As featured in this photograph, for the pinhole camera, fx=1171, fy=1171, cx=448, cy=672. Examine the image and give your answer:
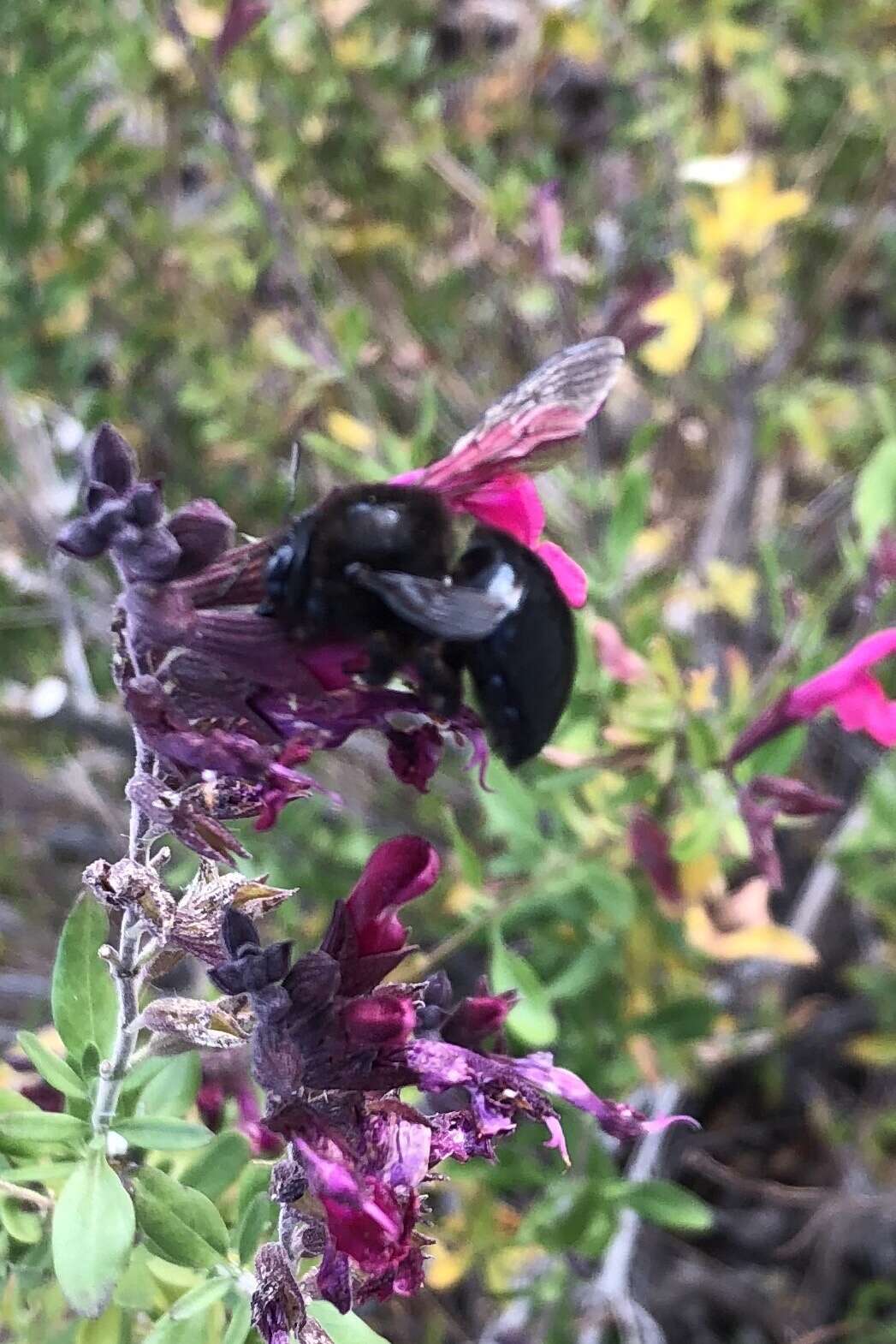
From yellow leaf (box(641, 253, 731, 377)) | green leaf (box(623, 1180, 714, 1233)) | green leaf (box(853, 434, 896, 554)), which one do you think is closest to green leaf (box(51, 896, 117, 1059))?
green leaf (box(623, 1180, 714, 1233))

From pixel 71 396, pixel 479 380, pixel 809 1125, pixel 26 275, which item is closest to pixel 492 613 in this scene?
pixel 26 275

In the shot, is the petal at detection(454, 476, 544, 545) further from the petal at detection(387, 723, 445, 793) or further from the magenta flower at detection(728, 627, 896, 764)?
the magenta flower at detection(728, 627, 896, 764)

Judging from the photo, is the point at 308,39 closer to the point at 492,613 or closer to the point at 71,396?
the point at 71,396

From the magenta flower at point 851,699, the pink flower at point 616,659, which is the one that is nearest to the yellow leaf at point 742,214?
the pink flower at point 616,659

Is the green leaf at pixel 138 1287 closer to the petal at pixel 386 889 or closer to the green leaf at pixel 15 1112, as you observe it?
the green leaf at pixel 15 1112

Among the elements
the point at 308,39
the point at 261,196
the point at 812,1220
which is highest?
the point at 308,39

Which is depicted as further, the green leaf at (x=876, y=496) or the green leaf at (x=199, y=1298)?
the green leaf at (x=876, y=496)
